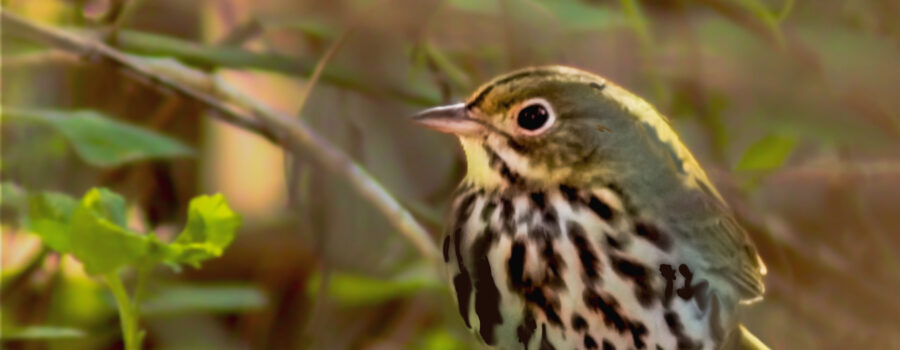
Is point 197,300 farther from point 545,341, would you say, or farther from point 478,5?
point 545,341

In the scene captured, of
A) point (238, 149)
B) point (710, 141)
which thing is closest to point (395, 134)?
point (710, 141)

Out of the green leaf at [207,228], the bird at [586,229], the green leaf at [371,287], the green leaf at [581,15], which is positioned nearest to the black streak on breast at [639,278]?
the bird at [586,229]

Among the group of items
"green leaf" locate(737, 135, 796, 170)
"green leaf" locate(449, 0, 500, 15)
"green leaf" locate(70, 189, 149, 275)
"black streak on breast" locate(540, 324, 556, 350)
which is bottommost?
"black streak on breast" locate(540, 324, 556, 350)

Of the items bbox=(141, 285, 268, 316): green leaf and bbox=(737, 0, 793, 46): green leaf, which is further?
bbox=(141, 285, 268, 316): green leaf

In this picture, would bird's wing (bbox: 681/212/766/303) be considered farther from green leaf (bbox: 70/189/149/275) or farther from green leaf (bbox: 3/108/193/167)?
green leaf (bbox: 3/108/193/167)

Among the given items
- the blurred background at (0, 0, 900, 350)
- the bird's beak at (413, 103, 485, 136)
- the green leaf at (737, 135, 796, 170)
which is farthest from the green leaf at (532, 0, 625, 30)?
the bird's beak at (413, 103, 485, 136)

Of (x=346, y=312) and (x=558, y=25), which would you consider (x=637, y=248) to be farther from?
(x=346, y=312)
